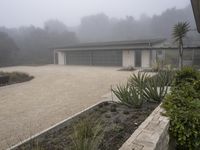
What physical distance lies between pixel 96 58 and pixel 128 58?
5107mm

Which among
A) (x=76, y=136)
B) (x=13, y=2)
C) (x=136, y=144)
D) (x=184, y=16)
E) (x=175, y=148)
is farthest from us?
(x=13, y=2)

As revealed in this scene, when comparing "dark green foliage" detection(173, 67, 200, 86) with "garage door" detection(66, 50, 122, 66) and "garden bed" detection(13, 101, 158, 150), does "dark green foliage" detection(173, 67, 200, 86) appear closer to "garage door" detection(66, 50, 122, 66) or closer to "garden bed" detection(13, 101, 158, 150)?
"garden bed" detection(13, 101, 158, 150)

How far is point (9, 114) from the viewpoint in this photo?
6.97 m

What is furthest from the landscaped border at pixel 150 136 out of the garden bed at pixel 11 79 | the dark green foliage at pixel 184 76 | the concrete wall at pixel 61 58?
the concrete wall at pixel 61 58

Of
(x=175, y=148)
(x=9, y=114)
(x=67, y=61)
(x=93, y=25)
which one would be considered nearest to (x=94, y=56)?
(x=67, y=61)

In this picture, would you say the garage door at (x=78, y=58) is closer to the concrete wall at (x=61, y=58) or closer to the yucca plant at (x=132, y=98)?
the concrete wall at (x=61, y=58)

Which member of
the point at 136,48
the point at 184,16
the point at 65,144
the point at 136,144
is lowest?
the point at 65,144

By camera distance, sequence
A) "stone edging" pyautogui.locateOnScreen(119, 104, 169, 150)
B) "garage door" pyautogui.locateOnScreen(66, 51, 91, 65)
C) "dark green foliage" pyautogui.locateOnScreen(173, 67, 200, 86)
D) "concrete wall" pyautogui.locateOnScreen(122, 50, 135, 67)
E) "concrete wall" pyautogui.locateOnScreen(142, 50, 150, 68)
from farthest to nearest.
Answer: "garage door" pyautogui.locateOnScreen(66, 51, 91, 65)
"concrete wall" pyautogui.locateOnScreen(122, 50, 135, 67)
"concrete wall" pyautogui.locateOnScreen(142, 50, 150, 68)
"dark green foliage" pyautogui.locateOnScreen(173, 67, 200, 86)
"stone edging" pyautogui.locateOnScreen(119, 104, 169, 150)

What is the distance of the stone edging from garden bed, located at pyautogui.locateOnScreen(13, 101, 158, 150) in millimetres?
344

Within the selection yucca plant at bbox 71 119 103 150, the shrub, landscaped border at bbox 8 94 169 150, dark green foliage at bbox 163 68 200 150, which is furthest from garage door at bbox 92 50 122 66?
yucca plant at bbox 71 119 103 150

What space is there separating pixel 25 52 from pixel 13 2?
150 ft

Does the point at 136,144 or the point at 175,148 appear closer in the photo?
the point at 136,144

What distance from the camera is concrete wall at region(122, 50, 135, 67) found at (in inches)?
995

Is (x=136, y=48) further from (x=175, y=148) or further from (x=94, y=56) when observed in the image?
(x=175, y=148)
